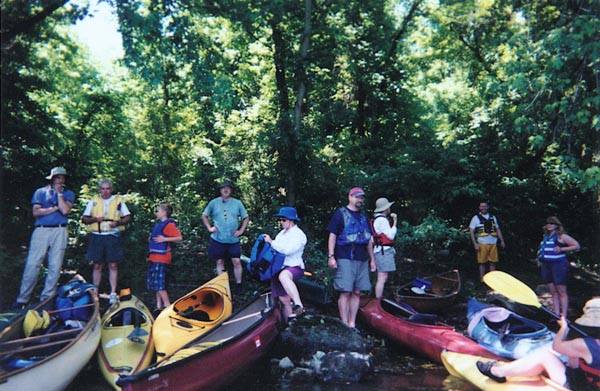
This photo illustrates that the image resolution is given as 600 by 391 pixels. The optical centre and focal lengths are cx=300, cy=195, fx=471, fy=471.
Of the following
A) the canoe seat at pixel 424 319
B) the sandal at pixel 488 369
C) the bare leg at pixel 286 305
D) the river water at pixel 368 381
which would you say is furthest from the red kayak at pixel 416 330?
the bare leg at pixel 286 305

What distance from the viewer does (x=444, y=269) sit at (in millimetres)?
12500

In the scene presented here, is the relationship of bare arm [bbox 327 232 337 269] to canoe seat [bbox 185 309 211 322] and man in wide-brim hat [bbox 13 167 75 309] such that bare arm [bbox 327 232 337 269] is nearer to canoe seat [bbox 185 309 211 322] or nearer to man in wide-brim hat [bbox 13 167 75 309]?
canoe seat [bbox 185 309 211 322]

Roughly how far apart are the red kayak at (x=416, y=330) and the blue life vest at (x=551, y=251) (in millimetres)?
2241

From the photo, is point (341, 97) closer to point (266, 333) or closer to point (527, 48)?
Result: point (527, 48)

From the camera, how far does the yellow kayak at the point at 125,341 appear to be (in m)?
5.72

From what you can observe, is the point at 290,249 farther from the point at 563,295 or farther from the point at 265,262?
the point at 563,295

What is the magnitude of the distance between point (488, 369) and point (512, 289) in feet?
3.98

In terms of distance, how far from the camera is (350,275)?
22.9 ft

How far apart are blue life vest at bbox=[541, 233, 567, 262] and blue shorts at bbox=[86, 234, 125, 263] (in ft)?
23.3

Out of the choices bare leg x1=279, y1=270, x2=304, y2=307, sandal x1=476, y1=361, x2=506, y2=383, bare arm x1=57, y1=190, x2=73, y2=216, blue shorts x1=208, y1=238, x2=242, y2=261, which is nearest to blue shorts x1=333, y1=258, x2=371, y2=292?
bare leg x1=279, y1=270, x2=304, y2=307

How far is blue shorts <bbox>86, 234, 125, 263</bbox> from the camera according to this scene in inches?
297

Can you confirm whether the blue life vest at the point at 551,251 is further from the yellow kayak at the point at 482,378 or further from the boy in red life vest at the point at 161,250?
the boy in red life vest at the point at 161,250

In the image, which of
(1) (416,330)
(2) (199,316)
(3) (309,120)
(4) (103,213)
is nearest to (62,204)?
(4) (103,213)

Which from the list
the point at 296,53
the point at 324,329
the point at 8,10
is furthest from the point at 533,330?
the point at 8,10
